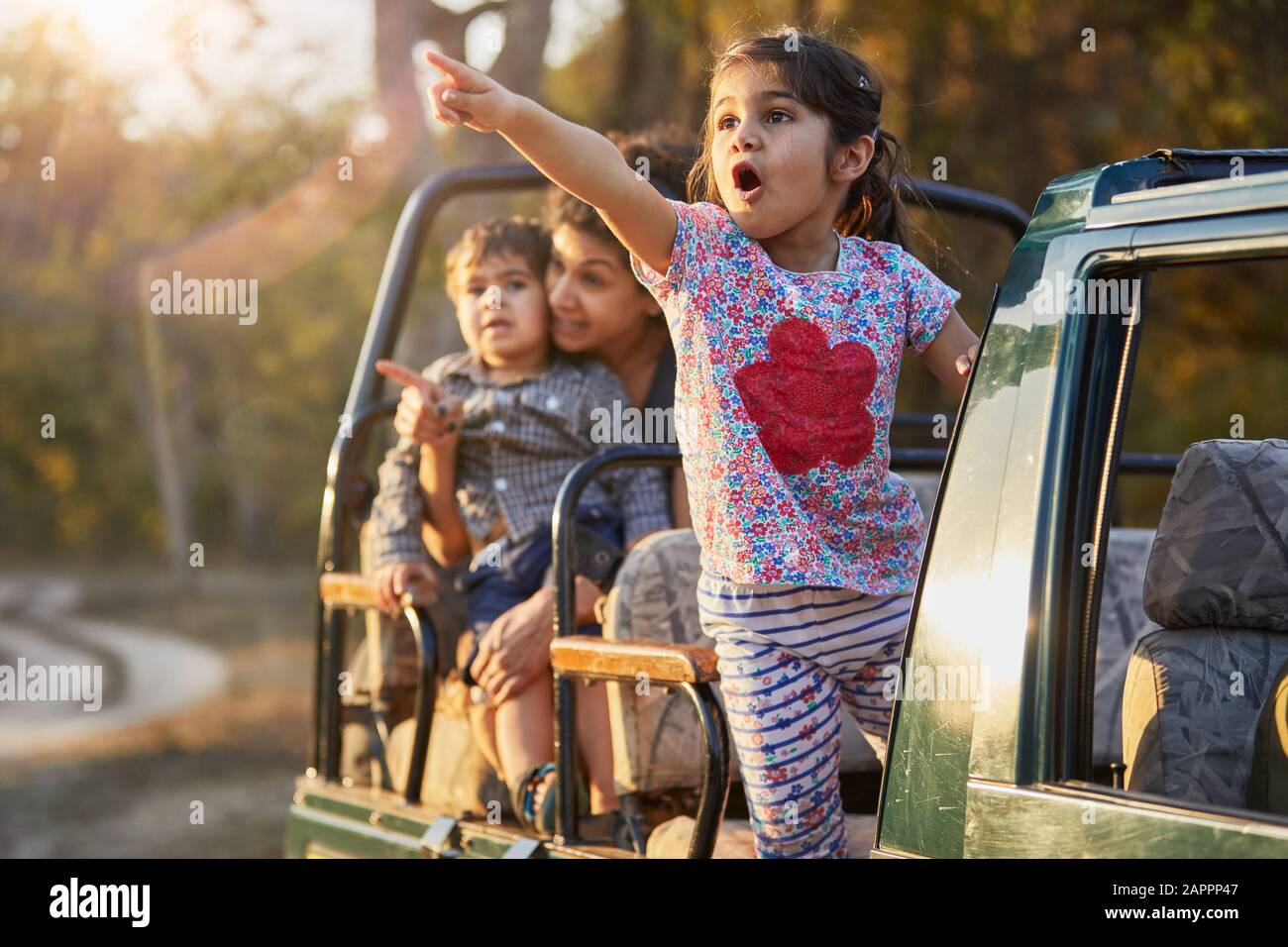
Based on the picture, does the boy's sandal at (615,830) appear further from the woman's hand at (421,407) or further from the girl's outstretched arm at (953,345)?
the girl's outstretched arm at (953,345)

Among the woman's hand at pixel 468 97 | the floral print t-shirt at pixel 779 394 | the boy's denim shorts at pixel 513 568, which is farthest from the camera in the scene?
the boy's denim shorts at pixel 513 568

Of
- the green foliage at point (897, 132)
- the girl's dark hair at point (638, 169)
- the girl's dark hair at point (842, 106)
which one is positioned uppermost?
the green foliage at point (897, 132)

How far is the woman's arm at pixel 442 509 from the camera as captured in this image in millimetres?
3908

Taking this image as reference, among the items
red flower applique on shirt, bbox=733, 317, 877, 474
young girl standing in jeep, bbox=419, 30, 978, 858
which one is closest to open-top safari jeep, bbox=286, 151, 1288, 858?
young girl standing in jeep, bbox=419, 30, 978, 858

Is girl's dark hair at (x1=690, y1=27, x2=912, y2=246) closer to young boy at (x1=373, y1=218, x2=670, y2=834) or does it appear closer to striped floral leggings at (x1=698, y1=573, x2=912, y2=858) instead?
striped floral leggings at (x1=698, y1=573, x2=912, y2=858)

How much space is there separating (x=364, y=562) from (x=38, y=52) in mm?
8970

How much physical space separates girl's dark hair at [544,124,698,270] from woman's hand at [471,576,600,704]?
820 millimetres

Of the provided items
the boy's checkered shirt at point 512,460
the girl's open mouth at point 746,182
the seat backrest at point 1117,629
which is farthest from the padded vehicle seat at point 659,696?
the girl's open mouth at point 746,182

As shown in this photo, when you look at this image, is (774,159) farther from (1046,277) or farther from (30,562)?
(30,562)

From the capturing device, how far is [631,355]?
4070mm

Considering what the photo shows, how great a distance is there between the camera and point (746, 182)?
254 centimetres

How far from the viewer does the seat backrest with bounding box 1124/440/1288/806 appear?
2.24 m

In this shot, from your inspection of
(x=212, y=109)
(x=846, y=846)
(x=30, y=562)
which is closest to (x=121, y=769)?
(x=212, y=109)

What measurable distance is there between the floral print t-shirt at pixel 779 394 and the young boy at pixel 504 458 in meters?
1.17
